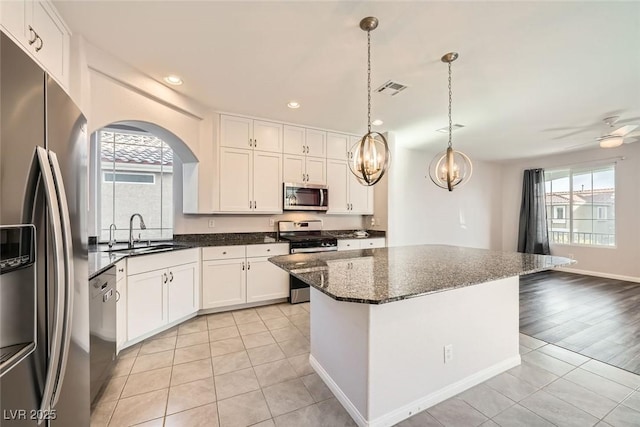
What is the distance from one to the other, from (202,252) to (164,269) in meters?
0.51

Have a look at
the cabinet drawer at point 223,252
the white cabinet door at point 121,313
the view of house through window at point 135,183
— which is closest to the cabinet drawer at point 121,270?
the white cabinet door at point 121,313

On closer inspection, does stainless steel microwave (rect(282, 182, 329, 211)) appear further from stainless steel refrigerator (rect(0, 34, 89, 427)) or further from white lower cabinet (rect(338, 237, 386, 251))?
stainless steel refrigerator (rect(0, 34, 89, 427))

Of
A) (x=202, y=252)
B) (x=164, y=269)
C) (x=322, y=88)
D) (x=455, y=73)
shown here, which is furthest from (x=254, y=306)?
(x=455, y=73)

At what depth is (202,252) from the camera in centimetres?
322

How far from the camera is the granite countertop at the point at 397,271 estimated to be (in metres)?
1.28

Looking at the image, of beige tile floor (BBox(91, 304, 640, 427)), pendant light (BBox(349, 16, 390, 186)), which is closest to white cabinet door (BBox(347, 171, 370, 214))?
pendant light (BBox(349, 16, 390, 186))

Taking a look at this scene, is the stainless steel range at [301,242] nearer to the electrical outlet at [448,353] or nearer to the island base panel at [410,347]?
the island base panel at [410,347]

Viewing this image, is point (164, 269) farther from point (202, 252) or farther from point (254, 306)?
point (254, 306)

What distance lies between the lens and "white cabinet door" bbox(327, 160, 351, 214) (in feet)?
14.0

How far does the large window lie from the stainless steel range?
551 cm

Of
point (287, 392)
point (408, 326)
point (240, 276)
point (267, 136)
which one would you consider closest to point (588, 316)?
point (408, 326)

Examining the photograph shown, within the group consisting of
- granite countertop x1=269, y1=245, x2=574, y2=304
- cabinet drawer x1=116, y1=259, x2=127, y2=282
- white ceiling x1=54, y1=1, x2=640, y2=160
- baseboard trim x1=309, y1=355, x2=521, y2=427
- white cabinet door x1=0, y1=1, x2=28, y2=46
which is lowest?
baseboard trim x1=309, y1=355, x2=521, y2=427

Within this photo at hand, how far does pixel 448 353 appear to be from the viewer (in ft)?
5.96

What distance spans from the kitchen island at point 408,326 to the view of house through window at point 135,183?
2325mm
